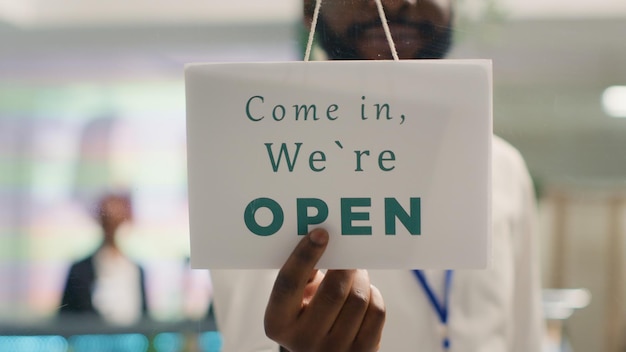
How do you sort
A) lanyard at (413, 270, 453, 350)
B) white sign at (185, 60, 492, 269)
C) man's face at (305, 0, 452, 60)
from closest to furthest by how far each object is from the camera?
white sign at (185, 60, 492, 269) < man's face at (305, 0, 452, 60) < lanyard at (413, 270, 453, 350)

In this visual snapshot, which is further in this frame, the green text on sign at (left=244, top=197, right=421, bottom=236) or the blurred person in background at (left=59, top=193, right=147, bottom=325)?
the blurred person in background at (left=59, top=193, right=147, bottom=325)

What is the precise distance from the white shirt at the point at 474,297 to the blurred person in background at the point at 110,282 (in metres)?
0.09

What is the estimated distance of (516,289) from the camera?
2.69 ft

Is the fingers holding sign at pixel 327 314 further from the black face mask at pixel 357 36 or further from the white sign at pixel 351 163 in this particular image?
the black face mask at pixel 357 36

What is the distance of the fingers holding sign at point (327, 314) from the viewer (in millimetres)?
627

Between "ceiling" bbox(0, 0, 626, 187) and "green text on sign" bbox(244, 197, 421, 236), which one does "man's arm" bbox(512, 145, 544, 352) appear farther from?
"green text on sign" bbox(244, 197, 421, 236)

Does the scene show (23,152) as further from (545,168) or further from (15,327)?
(545,168)

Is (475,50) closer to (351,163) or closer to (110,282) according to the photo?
(351,163)

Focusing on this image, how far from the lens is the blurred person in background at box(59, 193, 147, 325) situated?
77 cm

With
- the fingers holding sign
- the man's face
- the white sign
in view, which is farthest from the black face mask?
the fingers holding sign

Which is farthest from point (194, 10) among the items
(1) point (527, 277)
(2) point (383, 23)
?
(1) point (527, 277)

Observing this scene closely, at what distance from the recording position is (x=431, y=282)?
831 mm

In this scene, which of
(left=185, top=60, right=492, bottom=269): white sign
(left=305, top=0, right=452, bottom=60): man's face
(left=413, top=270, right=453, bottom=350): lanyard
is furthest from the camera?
(left=413, top=270, right=453, bottom=350): lanyard

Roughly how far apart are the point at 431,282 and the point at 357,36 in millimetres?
296
